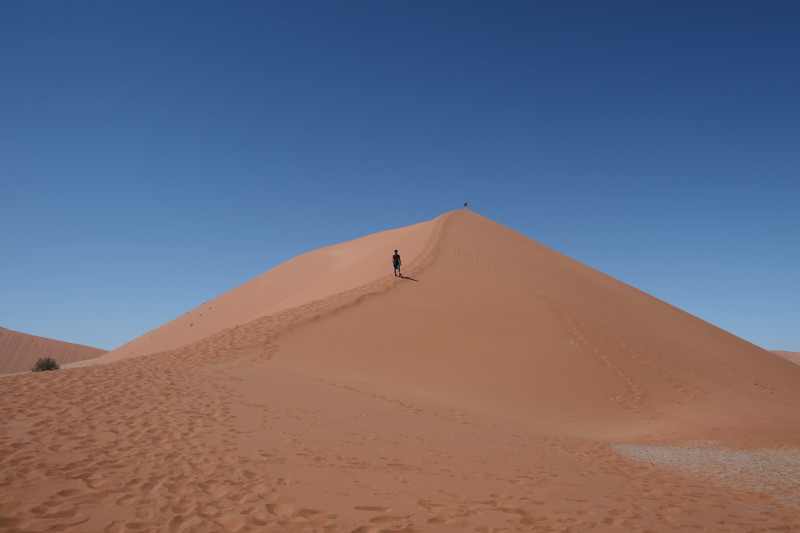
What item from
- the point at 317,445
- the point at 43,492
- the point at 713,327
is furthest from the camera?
the point at 713,327

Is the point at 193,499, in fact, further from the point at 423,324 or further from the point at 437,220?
the point at 437,220

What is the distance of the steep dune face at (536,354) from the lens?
12.1 meters

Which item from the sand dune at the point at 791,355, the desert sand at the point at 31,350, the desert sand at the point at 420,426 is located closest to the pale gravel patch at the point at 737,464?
the desert sand at the point at 420,426

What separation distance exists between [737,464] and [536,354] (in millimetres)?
7418

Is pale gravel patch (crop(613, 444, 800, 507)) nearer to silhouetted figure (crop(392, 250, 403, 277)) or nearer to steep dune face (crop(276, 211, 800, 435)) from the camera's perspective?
steep dune face (crop(276, 211, 800, 435))

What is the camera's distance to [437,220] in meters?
30.5

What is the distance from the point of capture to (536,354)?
14.6 metres

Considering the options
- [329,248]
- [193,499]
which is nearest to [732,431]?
[193,499]

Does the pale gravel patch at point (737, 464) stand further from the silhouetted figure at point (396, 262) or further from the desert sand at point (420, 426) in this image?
the silhouetted figure at point (396, 262)

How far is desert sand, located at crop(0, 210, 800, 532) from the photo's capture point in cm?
445

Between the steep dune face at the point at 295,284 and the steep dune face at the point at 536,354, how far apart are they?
12.9ft

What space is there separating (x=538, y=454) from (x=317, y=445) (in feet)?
11.5

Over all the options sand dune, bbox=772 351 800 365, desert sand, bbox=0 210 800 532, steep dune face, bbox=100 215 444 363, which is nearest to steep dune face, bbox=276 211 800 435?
desert sand, bbox=0 210 800 532

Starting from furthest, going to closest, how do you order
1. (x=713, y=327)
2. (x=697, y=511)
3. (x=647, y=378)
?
(x=713, y=327), (x=647, y=378), (x=697, y=511)
